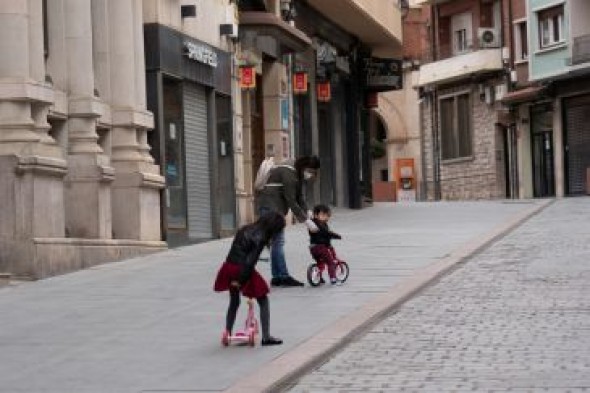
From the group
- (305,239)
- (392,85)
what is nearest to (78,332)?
(305,239)

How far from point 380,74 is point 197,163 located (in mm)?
17982

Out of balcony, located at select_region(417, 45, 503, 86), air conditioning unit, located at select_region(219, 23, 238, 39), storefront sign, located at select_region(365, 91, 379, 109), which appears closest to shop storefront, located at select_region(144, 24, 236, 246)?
air conditioning unit, located at select_region(219, 23, 238, 39)

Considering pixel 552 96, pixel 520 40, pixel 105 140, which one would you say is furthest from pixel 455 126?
pixel 105 140

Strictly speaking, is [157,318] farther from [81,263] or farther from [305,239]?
[305,239]

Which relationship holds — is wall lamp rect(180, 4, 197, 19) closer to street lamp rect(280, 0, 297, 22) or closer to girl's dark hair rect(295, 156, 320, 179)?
street lamp rect(280, 0, 297, 22)

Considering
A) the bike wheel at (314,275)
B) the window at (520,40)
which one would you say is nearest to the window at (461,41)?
the window at (520,40)

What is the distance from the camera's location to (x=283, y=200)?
1569cm

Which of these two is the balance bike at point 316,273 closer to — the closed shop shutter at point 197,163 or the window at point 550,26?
the closed shop shutter at point 197,163

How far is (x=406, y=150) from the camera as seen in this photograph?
63969 mm

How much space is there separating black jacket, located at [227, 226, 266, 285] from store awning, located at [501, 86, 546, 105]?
129 ft

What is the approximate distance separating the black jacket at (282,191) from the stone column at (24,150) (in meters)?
3.17

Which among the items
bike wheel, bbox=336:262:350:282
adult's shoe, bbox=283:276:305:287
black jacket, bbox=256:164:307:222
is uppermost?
A: black jacket, bbox=256:164:307:222

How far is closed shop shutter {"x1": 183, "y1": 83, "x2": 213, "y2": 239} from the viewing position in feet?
77.8

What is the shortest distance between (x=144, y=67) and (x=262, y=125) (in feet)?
27.9
